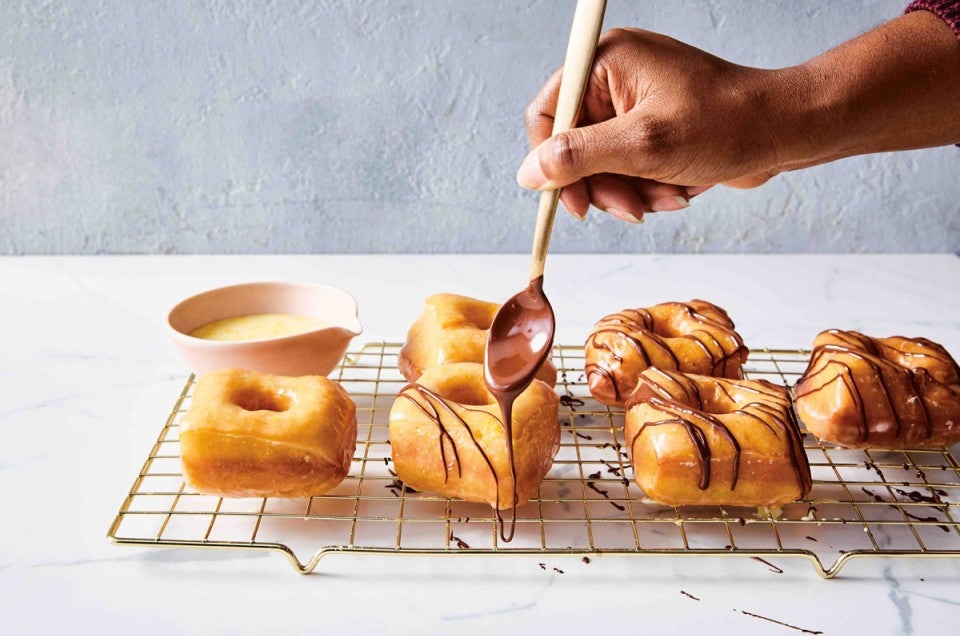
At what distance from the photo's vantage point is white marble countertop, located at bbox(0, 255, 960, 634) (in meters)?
1.29

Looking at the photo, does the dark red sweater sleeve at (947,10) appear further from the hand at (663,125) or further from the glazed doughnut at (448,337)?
the glazed doughnut at (448,337)

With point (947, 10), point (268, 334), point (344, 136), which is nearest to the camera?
point (947, 10)

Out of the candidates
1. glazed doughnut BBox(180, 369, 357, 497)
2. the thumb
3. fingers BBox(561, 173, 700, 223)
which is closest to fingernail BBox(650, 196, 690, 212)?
fingers BBox(561, 173, 700, 223)

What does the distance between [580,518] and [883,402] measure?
61cm

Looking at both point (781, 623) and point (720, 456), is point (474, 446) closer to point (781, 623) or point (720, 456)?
point (720, 456)

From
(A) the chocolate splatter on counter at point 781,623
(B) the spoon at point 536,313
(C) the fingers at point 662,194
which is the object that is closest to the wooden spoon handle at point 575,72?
(B) the spoon at point 536,313

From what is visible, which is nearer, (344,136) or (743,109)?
(743,109)

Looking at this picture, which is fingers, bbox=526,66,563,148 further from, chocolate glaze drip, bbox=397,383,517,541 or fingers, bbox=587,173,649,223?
chocolate glaze drip, bbox=397,383,517,541

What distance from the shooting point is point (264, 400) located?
62.0 inches

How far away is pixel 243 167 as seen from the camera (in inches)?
102

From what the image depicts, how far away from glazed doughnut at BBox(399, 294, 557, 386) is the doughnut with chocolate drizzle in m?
0.20

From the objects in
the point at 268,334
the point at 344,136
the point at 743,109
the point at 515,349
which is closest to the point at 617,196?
the point at 743,109

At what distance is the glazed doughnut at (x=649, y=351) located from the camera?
5.82 feet

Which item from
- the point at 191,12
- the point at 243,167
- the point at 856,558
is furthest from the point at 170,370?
the point at 856,558
